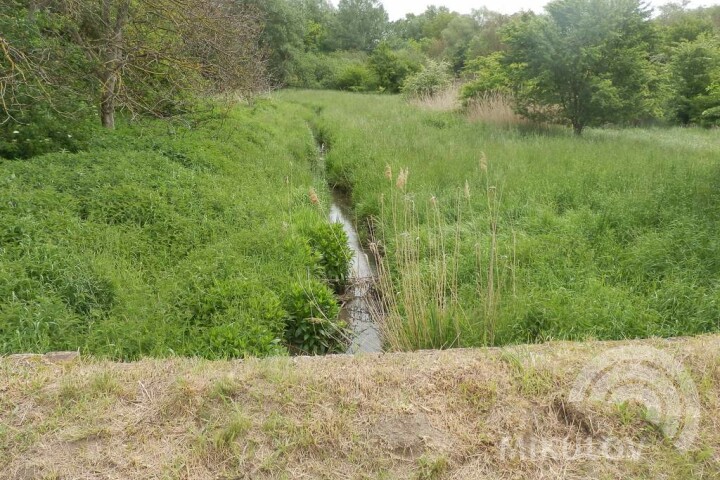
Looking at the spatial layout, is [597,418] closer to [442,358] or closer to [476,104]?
[442,358]

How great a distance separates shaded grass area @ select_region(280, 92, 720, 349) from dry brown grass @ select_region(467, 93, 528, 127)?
266 cm

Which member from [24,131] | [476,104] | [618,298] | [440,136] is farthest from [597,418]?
[476,104]

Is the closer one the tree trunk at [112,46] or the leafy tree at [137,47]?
the leafy tree at [137,47]

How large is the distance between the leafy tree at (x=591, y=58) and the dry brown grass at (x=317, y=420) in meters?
10.1

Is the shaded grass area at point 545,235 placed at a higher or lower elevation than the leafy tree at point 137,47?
lower

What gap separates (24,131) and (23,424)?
6154 millimetres

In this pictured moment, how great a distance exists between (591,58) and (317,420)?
11639mm

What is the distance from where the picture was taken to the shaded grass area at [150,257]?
3742mm

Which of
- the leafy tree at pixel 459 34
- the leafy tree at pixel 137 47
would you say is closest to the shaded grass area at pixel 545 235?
the leafy tree at pixel 137 47

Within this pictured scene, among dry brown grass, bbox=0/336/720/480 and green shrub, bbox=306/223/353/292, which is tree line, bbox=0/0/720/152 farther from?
dry brown grass, bbox=0/336/720/480

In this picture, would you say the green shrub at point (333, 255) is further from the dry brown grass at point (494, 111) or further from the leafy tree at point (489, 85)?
the leafy tree at point (489, 85)

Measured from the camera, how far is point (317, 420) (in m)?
2.35

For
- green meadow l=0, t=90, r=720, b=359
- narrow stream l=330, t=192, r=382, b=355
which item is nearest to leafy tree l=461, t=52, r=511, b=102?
green meadow l=0, t=90, r=720, b=359

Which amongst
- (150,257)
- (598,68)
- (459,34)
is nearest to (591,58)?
(598,68)
